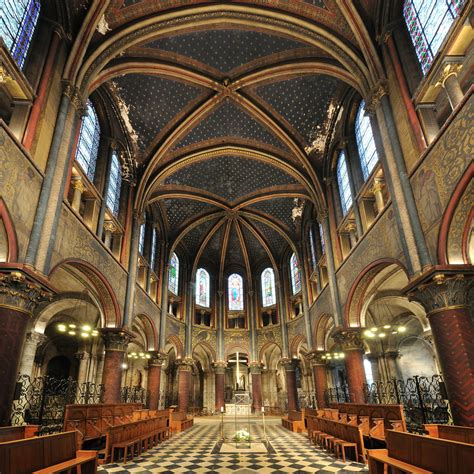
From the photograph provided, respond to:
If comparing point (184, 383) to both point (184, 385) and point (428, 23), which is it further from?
point (428, 23)

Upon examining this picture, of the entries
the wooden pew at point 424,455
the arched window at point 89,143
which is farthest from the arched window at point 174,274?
the wooden pew at point 424,455

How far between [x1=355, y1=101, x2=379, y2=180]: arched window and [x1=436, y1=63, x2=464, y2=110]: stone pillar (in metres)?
4.48

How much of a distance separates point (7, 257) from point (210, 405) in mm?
25568

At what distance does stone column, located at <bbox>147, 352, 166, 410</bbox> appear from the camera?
20.4m

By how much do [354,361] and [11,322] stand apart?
1217 cm

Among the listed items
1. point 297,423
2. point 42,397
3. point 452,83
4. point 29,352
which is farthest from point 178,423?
point 452,83

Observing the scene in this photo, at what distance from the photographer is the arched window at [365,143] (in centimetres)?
1363

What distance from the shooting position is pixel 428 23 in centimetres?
987

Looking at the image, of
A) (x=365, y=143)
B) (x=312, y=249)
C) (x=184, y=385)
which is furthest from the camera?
(x=184, y=385)

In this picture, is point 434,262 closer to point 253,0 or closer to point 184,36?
point 253,0

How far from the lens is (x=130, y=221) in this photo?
698 inches

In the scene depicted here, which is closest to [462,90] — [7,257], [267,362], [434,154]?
[434,154]

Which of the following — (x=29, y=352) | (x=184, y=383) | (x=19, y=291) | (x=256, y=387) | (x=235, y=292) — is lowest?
(x=256, y=387)

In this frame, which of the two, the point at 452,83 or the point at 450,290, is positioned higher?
the point at 452,83
